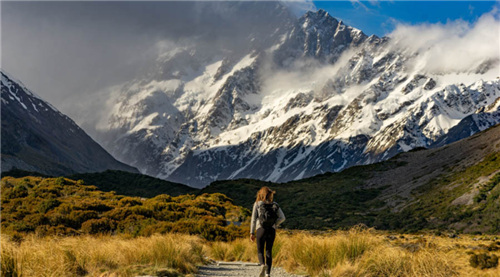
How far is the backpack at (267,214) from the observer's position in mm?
12555

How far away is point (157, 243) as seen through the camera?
1512 centimetres

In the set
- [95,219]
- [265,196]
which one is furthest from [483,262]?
[95,219]

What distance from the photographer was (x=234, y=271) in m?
15.9

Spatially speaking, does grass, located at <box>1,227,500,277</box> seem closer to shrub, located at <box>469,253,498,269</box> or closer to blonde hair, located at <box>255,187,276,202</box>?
shrub, located at <box>469,253,498,269</box>

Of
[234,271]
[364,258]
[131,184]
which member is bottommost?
[234,271]

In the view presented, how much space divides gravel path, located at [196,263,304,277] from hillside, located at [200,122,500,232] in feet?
151

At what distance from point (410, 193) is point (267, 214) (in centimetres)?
7991

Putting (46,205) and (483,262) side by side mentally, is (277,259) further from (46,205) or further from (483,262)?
(46,205)

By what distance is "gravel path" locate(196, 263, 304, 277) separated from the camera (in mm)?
14766

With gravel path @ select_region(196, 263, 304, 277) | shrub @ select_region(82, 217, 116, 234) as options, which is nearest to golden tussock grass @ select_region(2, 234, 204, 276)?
gravel path @ select_region(196, 263, 304, 277)

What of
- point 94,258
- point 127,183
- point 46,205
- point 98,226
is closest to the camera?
point 94,258

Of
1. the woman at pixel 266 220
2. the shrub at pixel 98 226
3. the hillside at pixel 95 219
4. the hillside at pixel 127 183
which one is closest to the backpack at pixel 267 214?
the woman at pixel 266 220

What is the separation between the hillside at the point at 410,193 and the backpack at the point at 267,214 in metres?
49.5

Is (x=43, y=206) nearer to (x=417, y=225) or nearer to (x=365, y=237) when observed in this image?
(x=365, y=237)
